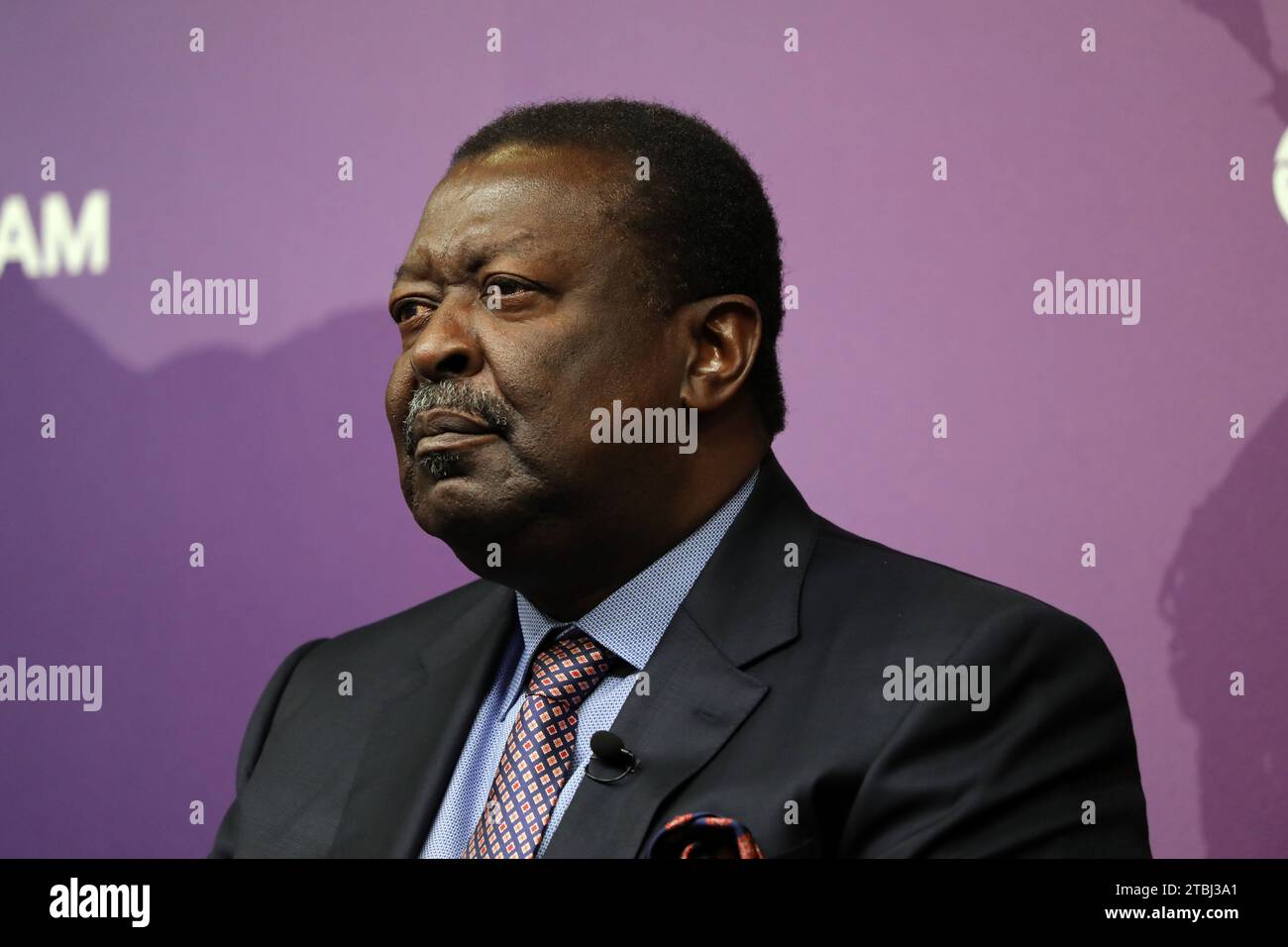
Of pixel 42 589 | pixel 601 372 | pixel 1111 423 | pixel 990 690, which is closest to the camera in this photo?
pixel 990 690

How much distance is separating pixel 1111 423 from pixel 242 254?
5.75 feet

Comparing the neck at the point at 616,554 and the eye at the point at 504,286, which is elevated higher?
the eye at the point at 504,286

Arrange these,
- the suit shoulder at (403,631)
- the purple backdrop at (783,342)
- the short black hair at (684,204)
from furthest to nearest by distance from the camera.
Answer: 1. the purple backdrop at (783,342)
2. the suit shoulder at (403,631)
3. the short black hair at (684,204)

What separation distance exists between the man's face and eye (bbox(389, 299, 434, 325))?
0.03 meters

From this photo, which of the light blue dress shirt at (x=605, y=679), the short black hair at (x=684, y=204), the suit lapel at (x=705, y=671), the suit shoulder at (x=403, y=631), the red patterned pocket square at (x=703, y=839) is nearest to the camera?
the red patterned pocket square at (x=703, y=839)

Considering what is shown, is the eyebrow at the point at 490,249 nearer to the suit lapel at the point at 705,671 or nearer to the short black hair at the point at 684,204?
the short black hair at the point at 684,204

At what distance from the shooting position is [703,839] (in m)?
2.04

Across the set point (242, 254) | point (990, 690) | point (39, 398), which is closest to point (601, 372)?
point (990, 690)

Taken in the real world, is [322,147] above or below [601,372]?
above

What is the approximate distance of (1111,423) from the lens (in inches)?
127

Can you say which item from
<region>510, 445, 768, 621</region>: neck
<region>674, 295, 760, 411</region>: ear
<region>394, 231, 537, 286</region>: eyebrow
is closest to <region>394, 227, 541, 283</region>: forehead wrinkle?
<region>394, 231, 537, 286</region>: eyebrow

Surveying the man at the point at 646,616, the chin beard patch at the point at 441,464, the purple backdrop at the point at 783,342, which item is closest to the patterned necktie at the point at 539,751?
the man at the point at 646,616

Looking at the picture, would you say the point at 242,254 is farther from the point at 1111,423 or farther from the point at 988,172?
the point at 1111,423

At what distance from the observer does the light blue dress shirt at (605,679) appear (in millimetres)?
2316
